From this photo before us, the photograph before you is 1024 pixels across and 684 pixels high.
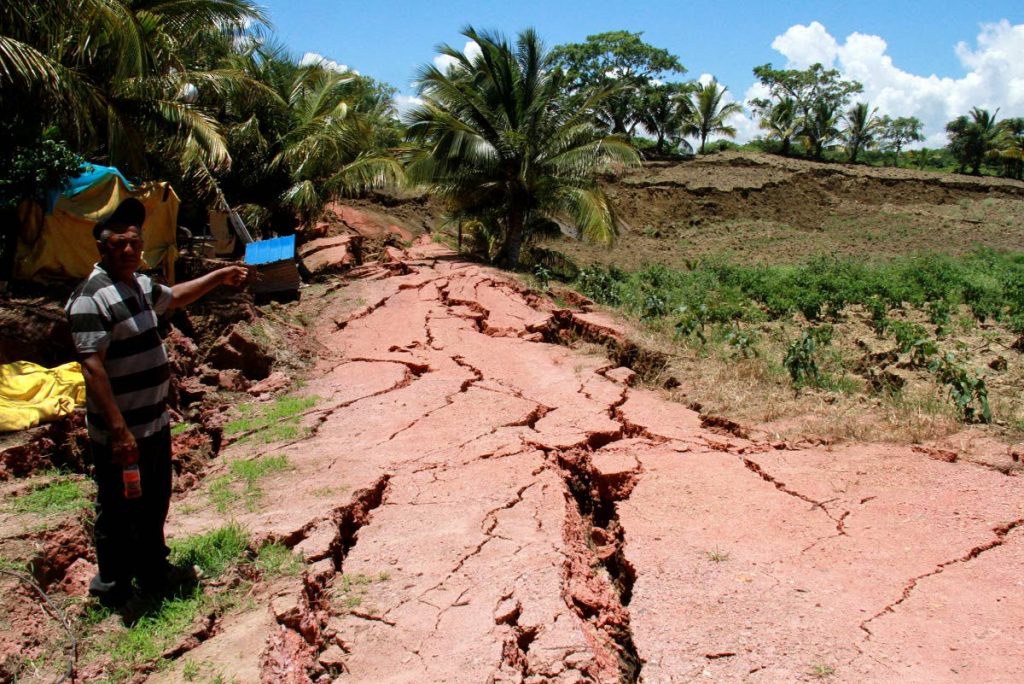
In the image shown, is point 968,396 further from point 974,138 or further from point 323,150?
point 974,138

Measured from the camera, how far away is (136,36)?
8320 mm

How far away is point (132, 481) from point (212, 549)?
31.6 inches

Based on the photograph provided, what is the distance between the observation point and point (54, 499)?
14.6ft

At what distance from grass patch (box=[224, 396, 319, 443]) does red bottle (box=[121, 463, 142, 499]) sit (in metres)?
2.39

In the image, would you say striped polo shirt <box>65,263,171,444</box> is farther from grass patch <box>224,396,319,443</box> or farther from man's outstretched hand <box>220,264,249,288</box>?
grass patch <box>224,396,319,443</box>

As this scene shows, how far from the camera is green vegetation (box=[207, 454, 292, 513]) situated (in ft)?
15.0

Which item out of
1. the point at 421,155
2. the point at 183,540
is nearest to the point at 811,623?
the point at 183,540

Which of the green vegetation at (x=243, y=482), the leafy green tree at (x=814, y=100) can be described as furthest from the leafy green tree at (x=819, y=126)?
the green vegetation at (x=243, y=482)

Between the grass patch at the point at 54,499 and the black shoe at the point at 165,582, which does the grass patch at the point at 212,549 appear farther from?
the grass patch at the point at 54,499

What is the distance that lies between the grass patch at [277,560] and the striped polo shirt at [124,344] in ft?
2.70

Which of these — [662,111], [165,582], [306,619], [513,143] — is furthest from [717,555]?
[662,111]

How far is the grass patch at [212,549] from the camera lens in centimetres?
373

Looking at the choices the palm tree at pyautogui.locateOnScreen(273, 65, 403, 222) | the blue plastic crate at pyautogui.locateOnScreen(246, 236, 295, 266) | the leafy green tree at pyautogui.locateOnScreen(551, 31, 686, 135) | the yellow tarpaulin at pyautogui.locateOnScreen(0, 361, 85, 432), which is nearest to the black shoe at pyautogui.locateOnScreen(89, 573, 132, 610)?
the yellow tarpaulin at pyautogui.locateOnScreen(0, 361, 85, 432)

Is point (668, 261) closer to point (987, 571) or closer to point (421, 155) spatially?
point (421, 155)
